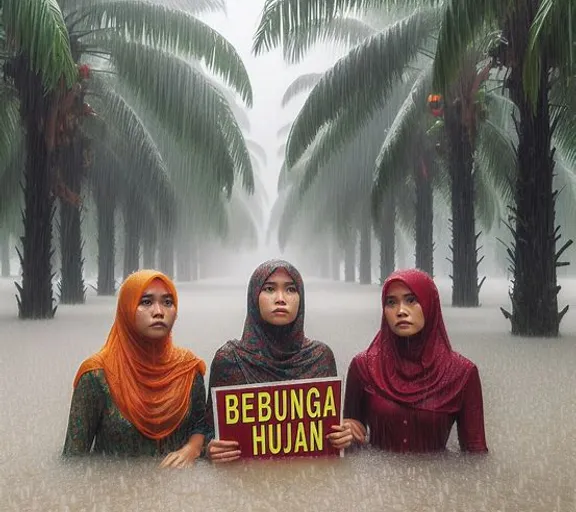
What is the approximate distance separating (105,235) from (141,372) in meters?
13.8

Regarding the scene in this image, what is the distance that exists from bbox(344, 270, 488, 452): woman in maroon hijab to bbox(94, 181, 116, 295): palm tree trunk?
13.2 meters

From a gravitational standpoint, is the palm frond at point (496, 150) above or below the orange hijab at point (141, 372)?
above

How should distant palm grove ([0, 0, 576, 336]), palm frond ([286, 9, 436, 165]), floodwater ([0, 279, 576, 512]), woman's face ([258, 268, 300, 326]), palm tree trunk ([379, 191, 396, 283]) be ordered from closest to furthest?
floodwater ([0, 279, 576, 512]) → woman's face ([258, 268, 300, 326]) → distant palm grove ([0, 0, 576, 336]) → palm frond ([286, 9, 436, 165]) → palm tree trunk ([379, 191, 396, 283])

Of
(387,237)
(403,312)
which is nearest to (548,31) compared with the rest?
(403,312)

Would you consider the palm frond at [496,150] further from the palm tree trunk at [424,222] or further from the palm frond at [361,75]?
the palm frond at [361,75]

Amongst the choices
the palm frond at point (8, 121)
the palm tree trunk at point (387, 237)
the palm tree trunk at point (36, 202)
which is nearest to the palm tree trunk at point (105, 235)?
the palm frond at point (8, 121)

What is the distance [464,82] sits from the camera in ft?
34.6

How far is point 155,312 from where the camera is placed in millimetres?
2523

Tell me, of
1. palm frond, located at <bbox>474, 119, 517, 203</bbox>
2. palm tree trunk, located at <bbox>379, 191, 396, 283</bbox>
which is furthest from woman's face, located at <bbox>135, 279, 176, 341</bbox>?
palm tree trunk, located at <bbox>379, 191, 396, 283</bbox>

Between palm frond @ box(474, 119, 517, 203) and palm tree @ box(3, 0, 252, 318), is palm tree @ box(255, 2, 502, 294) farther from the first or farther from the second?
palm frond @ box(474, 119, 517, 203)

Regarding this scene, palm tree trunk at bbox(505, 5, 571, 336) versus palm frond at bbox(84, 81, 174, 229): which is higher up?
palm frond at bbox(84, 81, 174, 229)

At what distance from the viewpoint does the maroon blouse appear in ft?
8.56

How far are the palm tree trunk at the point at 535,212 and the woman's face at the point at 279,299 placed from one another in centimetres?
535

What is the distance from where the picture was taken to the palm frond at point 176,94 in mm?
10188
